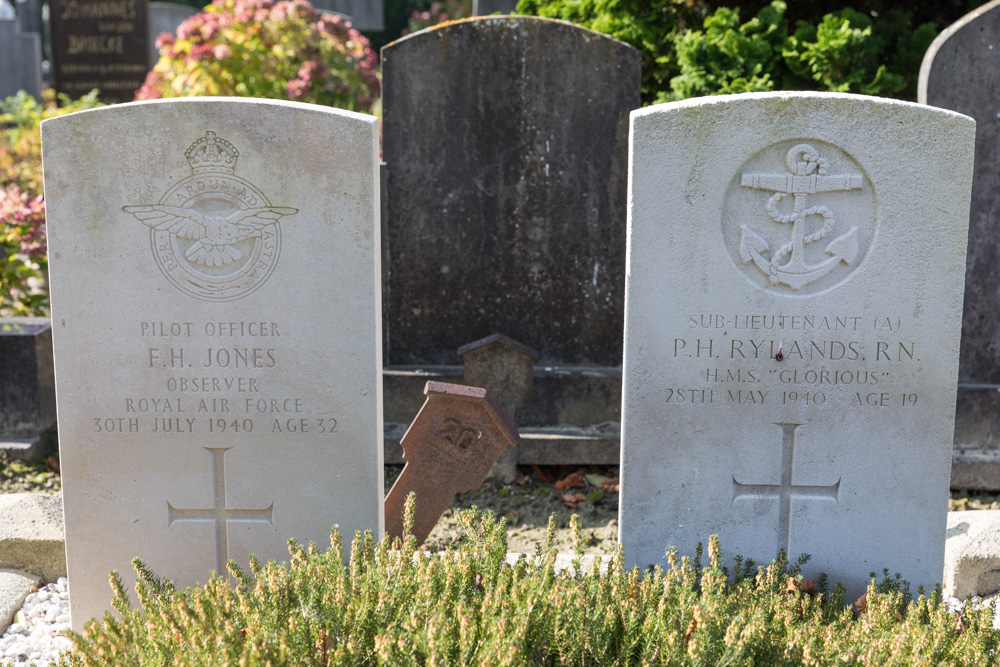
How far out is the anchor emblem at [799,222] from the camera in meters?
Answer: 2.89

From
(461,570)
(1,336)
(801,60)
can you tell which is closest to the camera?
(461,570)

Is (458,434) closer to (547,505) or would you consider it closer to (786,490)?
(786,490)

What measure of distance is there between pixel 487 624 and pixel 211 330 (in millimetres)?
1388

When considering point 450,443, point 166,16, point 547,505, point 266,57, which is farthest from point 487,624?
point 166,16

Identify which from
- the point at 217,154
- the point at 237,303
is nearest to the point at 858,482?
the point at 237,303

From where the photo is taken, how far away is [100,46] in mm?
13258

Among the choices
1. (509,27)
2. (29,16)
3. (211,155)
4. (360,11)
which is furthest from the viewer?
(29,16)

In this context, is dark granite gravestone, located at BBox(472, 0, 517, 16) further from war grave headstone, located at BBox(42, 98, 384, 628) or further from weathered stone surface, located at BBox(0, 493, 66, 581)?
weathered stone surface, located at BBox(0, 493, 66, 581)

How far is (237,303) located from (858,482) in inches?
82.9

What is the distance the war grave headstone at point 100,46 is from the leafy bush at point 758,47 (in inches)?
342

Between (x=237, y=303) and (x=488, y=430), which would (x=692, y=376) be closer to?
(x=488, y=430)

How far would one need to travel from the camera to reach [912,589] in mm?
3172

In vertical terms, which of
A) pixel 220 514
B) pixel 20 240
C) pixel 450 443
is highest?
pixel 20 240

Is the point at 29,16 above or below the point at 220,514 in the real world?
above
